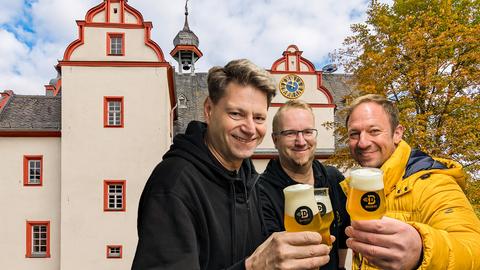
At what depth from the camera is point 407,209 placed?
2.03 m

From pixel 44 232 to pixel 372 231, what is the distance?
20.4 m

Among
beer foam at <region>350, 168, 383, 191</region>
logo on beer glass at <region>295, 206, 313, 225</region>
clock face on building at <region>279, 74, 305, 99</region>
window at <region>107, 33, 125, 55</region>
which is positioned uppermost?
window at <region>107, 33, 125, 55</region>

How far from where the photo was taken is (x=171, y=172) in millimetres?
1902

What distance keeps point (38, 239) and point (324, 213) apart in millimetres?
20245

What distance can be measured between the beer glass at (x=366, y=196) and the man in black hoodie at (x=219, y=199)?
18cm

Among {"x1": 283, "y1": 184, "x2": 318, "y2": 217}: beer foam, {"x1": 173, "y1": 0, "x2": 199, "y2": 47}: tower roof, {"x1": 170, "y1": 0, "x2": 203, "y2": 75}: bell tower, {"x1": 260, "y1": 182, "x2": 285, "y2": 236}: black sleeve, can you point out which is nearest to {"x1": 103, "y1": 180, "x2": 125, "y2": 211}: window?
{"x1": 170, "y1": 0, "x2": 203, "y2": 75}: bell tower

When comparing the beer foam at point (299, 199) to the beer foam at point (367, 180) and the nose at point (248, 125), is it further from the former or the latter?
the nose at point (248, 125)

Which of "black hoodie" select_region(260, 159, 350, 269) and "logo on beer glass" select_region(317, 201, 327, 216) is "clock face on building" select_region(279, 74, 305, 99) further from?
"logo on beer glass" select_region(317, 201, 327, 216)

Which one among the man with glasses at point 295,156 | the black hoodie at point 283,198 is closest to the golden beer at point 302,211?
the black hoodie at point 283,198

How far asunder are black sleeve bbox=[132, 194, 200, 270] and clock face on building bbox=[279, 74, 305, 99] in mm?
20919

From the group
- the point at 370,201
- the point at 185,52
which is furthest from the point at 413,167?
the point at 185,52

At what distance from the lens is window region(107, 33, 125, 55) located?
19.3m

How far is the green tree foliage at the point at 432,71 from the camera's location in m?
11.3

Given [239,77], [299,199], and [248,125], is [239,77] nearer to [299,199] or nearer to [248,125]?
[248,125]
